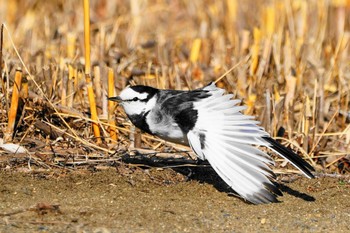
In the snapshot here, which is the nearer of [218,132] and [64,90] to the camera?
[218,132]

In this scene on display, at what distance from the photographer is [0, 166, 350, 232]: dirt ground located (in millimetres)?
4328

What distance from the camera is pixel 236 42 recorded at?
26.8ft

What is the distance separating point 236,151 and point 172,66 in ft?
9.13

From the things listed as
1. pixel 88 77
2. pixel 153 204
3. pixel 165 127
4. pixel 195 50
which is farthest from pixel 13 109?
pixel 195 50

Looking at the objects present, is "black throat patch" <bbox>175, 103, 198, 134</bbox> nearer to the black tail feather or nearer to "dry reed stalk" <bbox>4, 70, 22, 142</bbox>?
the black tail feather

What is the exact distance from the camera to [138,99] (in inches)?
208

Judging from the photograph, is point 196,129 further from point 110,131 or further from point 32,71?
point 32,71

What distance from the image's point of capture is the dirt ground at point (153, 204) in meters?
4.33

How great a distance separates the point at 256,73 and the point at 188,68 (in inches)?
29.7

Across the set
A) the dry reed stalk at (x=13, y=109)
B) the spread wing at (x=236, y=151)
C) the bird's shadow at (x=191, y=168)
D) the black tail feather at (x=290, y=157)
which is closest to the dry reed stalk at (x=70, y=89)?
the dry reed stalk at (x=13, y=109)

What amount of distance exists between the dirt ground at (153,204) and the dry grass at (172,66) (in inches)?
13.2

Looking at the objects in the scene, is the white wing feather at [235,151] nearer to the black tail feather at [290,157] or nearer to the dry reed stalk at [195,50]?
the black tail feather at [290,157]

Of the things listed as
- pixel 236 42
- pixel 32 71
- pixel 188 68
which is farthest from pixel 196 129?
pixel 236 42

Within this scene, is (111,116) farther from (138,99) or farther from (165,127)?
(165,127)
